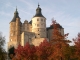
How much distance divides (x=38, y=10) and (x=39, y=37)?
1224 cm

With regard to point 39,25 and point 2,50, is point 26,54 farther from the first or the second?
point 39,25

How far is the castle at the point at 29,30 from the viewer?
78.3m

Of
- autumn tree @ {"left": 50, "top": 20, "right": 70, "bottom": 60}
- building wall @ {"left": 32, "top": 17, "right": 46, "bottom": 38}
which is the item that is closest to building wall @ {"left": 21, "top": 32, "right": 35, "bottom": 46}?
building wall @ {"left": 32, "top": 17, "right": 46, "bottom": 38}

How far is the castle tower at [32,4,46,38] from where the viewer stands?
81312 millimetres

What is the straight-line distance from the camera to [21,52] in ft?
177

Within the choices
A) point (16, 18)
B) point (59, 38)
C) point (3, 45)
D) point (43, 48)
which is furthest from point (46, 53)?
point (16, 18)

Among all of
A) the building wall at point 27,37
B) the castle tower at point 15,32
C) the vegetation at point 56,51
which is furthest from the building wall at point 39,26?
the vegetation at point 56,51

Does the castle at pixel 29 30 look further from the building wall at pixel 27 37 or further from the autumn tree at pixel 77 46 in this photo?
the autumn tree at pixel 77 46

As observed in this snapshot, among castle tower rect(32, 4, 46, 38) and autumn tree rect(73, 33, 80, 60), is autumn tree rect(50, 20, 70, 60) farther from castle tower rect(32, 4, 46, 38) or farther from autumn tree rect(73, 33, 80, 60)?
castle tower rect(32, 4, 46, 38)

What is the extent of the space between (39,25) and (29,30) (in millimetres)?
4702

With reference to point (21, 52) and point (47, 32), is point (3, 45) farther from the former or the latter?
point (47, 32)

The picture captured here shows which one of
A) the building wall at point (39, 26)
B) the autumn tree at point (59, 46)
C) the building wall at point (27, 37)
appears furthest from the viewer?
the building wall at point (39, 26)

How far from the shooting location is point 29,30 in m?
84.2

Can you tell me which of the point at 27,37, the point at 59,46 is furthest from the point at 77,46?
the point at 27,37
